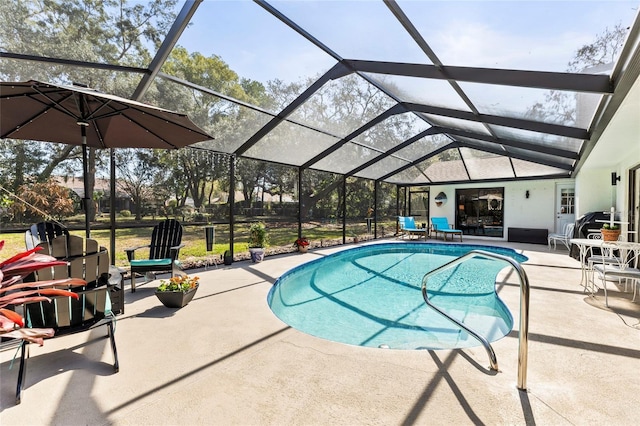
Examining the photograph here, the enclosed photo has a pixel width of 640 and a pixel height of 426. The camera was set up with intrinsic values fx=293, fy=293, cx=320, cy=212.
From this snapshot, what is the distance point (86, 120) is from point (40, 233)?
4.29ft

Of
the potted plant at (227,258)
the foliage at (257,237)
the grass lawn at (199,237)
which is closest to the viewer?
the grass lawn at (199,237)

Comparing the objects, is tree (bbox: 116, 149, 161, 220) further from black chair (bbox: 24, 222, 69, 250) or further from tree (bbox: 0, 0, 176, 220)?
black chair (bbox: 24, 222, 69, 250)

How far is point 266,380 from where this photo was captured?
7.56ft

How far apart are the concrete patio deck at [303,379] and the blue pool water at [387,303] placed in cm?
105

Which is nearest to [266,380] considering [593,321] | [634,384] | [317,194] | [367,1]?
[634,384]

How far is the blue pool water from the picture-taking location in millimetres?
4246

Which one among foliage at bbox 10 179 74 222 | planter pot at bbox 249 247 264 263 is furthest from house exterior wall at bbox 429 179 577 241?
foliage at bbox 10 179 74 222

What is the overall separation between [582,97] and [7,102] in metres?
7.24

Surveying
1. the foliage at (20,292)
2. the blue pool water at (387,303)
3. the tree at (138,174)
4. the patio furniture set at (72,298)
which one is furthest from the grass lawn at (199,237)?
the foliage at (20,292)

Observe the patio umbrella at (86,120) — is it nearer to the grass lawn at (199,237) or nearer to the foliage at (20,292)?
the foliage at (20,292)

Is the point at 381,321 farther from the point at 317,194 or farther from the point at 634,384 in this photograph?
the point at 317,194

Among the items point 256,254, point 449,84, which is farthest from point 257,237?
point 449,84

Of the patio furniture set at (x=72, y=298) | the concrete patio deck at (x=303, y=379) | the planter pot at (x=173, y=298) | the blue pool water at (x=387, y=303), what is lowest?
the blue pool water at (x=387, y=303)

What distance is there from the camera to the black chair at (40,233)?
288cm
